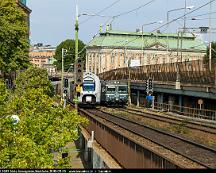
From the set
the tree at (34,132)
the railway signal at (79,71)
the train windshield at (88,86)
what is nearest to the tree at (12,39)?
the train windshield at (88,86)

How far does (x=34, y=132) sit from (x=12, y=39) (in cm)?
3366

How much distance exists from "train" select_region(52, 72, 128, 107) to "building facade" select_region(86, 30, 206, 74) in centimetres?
8829

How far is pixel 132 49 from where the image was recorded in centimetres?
15288

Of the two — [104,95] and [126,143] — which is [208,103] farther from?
[126,143]

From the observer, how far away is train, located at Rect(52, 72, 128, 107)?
49281 millimetres

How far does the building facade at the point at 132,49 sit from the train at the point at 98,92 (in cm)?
8829

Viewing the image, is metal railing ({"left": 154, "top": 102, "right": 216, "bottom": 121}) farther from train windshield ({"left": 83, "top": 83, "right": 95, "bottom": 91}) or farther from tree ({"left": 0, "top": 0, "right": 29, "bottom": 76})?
tree ({"left": 0, "top": 0, "right": 29, "bottom": 76})

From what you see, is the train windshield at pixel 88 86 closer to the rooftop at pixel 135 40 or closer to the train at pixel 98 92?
the train at pixel 98 92

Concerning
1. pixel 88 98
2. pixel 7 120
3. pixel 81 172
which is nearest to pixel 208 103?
pixel 88 98

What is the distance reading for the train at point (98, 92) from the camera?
1940 inches

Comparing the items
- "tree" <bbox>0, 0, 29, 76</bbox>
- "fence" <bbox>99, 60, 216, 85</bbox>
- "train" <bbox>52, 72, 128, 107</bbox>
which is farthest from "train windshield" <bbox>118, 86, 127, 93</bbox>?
"tree" <bbox>0, 0, 29, 76</bbox>

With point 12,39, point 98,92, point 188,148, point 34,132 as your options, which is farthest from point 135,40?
point 34,132

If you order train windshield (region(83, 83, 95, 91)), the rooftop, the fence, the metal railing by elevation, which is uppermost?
the rooftop

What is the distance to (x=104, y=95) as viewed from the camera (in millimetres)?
54688
